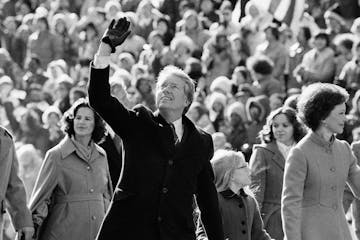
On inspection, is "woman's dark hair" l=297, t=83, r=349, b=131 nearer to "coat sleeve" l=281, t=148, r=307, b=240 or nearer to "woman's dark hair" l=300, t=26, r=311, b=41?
"coat sleeve" l=281, t=148, r=307, b=240

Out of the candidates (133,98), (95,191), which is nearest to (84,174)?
(95,191)

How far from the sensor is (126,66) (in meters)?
21.4

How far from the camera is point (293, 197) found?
28.2ft

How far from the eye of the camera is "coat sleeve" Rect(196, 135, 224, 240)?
8.02m

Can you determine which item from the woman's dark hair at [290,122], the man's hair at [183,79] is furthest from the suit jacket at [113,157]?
the man's hair at [183,79]

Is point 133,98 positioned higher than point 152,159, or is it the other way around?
point 152,159

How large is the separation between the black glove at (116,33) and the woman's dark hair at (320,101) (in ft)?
6.30

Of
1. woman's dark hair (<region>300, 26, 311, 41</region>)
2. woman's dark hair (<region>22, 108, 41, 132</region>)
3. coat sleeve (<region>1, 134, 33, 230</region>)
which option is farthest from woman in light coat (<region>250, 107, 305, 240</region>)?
woman's dark hair (<region>300, 26, 311, 41</region>)

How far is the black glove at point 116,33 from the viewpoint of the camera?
287 inches

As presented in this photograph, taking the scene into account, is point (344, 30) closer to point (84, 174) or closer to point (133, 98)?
point (133, 98)

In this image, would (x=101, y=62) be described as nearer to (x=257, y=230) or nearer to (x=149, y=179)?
(x=149, y=179)

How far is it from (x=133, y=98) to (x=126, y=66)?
430 centimetres

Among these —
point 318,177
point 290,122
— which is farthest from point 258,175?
point 318,177

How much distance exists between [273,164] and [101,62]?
410 centimetres
